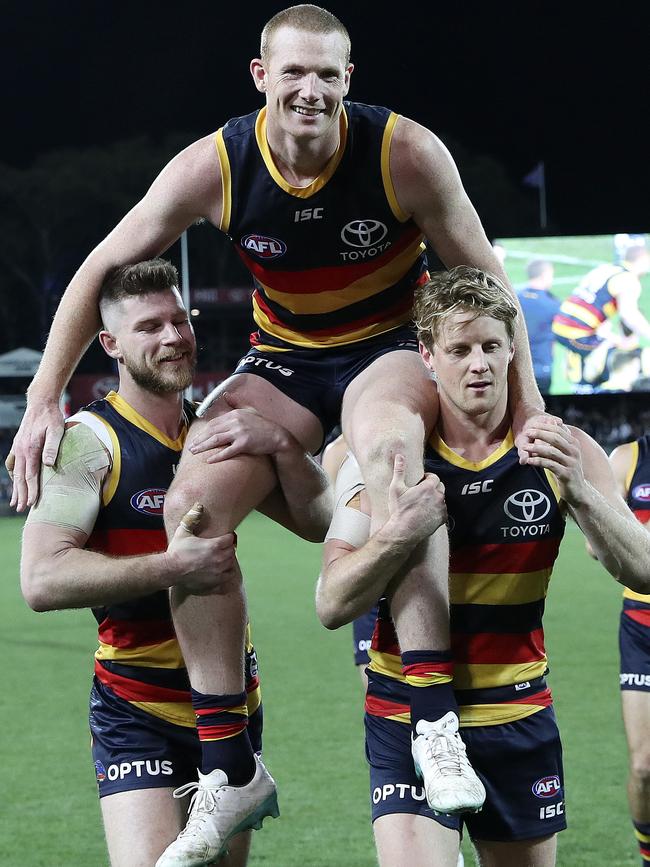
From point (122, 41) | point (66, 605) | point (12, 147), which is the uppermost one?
point (122, 41)

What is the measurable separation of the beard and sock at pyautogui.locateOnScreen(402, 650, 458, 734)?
1185mm

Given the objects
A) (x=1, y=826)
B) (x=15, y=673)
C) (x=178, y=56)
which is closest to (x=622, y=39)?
(x=178, y=56)

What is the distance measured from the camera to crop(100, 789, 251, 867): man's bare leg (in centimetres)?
373

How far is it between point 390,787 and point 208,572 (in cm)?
82

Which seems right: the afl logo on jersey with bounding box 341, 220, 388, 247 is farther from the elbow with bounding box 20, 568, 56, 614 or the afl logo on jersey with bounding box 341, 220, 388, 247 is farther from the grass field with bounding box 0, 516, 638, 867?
the grass field with bounding box 0, 516, 638, 867

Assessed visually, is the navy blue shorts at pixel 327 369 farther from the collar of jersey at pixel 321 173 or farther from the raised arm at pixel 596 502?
the raised arm at pixel 596 502

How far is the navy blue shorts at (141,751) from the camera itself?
392 cm

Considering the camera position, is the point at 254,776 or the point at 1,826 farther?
the point at 1,826

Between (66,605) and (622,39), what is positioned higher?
(622,39)

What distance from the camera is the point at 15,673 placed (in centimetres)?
1023

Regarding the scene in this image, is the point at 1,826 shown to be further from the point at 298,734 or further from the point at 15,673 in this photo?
the point at 15,673

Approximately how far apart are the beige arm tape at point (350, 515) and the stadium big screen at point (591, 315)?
22.1m

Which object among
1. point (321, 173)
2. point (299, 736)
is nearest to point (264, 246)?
point (321, 173)

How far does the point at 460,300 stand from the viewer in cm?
346
